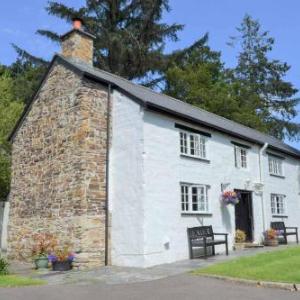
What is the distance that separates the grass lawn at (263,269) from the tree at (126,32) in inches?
896

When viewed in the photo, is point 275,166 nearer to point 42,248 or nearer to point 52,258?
point 42,248

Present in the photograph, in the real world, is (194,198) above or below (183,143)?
below

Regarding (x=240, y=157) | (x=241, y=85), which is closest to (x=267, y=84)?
(x=241, y=85)

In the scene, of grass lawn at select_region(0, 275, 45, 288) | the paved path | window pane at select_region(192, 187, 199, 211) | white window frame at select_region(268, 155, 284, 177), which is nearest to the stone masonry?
window pane at select_region(192, 187, 199, 211)

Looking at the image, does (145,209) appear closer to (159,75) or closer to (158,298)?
(158,298)

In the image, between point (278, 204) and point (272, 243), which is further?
point (278, 204)

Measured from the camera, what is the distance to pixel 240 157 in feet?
69.4

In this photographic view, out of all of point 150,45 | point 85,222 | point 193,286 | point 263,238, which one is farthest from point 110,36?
point 193,286

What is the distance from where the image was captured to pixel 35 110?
18.6m

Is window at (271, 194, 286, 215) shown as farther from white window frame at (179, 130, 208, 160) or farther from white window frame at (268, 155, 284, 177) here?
white window frame at (179, 130, 208, 160)

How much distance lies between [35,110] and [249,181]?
33.3 ft

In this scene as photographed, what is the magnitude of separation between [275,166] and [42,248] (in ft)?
44.5

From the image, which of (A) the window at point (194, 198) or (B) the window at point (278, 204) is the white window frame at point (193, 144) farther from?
(B) the window at point (278, 204)

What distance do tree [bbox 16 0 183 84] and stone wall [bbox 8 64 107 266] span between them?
16.8 metres
